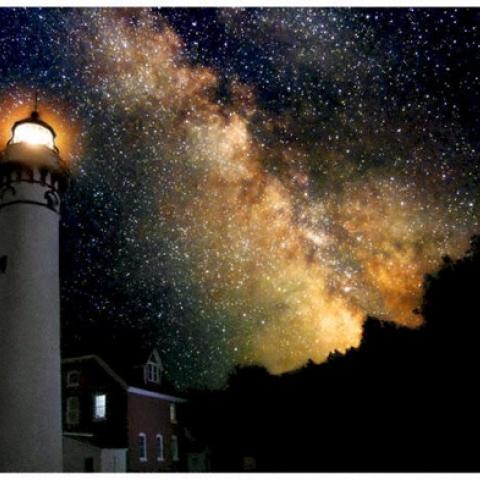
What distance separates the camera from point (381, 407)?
22734 millimetres

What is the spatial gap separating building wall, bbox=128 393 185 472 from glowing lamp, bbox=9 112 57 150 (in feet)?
35.0

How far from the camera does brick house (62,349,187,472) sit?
1937 centimetres

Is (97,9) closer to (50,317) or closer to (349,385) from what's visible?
(50,317)

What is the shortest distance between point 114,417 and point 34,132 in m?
11.2

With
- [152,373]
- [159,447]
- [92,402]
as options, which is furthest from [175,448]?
[92,402]

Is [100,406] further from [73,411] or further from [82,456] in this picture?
[82,456]

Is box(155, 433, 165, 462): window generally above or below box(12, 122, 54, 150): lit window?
below

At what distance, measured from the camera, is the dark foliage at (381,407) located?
18781 mm

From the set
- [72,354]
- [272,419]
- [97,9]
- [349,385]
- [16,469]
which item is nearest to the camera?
[16,469]

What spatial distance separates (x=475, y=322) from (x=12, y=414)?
15755mm

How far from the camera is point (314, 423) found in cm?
2689

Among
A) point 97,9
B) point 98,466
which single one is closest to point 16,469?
point 98,466

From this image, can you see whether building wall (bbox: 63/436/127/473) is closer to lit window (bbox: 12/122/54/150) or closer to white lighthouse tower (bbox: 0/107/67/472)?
white lighthouse tower (bbox: 0/107/67/472)

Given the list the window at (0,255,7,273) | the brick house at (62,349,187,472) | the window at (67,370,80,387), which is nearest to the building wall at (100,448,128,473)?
the brick house at (62,349,187,472)
